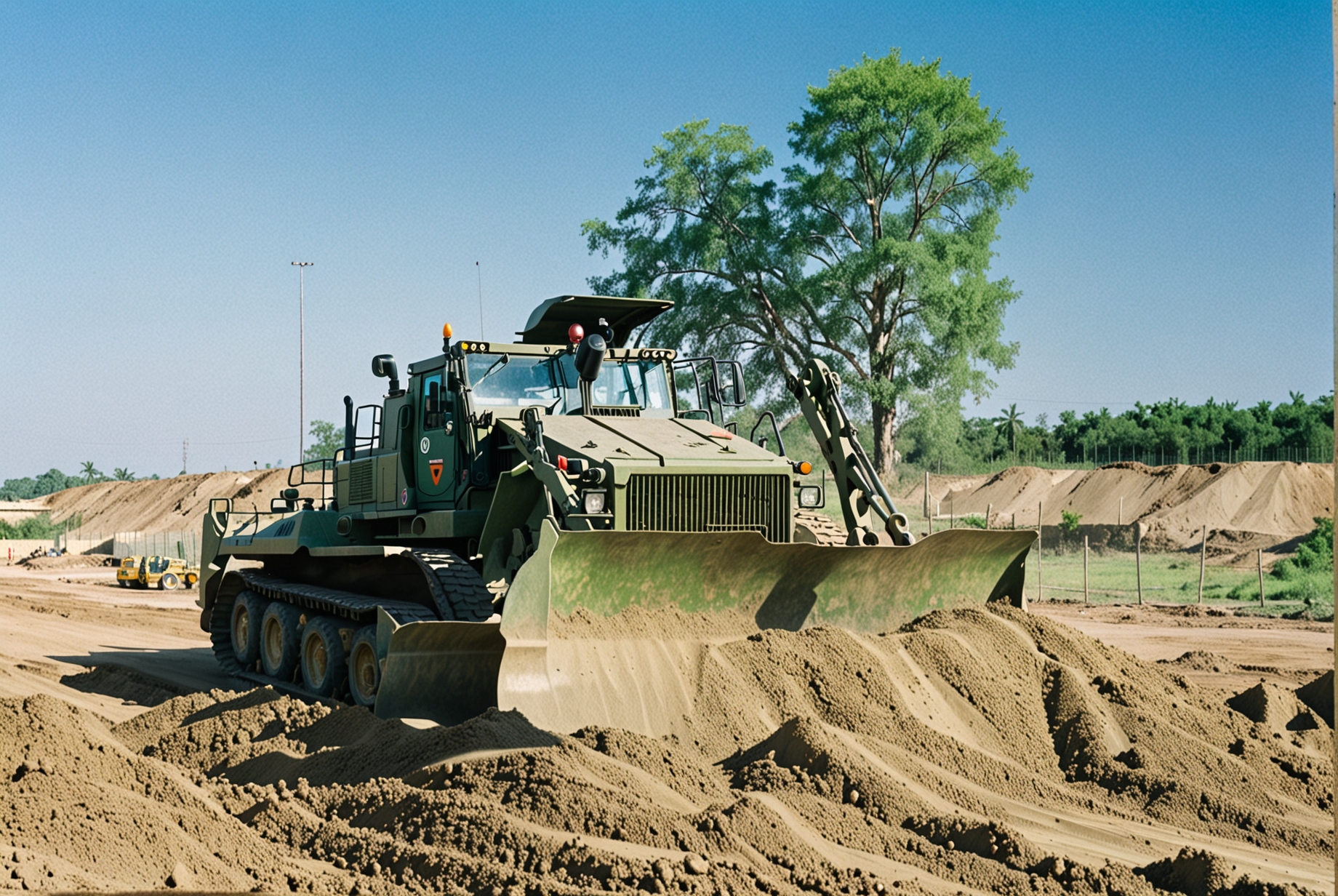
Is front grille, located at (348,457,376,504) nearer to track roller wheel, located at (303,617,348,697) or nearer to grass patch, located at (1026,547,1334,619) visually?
track roller wheel, located at (303,617,348,697)

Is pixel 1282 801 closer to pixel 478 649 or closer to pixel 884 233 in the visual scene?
pixel 478 649

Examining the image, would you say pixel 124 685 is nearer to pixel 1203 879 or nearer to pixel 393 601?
pixel 393 601

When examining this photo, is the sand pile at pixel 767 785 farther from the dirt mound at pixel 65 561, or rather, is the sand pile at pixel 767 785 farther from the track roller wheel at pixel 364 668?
the dirt mound at pixel 65 561

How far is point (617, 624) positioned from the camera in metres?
8.05

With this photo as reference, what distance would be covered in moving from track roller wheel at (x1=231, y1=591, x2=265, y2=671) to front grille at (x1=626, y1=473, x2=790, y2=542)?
5023 millimetres

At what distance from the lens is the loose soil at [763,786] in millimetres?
5281

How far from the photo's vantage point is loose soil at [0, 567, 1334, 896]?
5.28 m

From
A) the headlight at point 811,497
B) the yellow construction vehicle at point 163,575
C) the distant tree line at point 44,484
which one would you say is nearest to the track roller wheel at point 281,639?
the headlight at point 811,497

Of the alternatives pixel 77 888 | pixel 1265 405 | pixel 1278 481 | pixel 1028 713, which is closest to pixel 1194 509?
pixel 1278 481

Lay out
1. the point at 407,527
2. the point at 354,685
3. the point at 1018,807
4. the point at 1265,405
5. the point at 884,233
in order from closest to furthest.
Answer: the point at 1018,807 < the point at 354,685 < the point at 407,527 < the point at 884,233 < the point at 1265,405

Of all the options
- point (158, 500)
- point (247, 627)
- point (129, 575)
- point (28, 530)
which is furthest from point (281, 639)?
point (158, 500)

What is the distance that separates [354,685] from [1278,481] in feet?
134

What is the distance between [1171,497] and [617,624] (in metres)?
42.0

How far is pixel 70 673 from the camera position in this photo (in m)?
12.5
